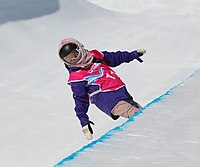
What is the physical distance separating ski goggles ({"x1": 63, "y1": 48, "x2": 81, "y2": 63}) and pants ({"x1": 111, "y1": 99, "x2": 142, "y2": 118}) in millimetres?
394

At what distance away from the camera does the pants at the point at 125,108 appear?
3.35 meters

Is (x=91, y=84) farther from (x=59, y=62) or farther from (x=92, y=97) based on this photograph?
(x=59, y=62)

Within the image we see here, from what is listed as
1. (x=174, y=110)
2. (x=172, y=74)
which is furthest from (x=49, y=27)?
(x=174, y=110)

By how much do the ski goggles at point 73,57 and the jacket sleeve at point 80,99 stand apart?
150mm

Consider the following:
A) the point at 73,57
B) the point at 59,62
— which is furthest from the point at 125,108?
the point at 59,62

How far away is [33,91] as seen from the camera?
218 inches

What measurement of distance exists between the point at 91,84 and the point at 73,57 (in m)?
0.22

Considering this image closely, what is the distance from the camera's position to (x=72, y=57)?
3367 mm

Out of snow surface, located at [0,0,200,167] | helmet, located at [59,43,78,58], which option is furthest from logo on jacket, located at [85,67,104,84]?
snow surface, located at [0,0,200,167]

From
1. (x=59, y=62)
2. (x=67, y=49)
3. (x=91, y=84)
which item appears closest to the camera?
(x=67, y=49)

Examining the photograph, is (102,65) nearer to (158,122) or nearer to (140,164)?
(158,122)

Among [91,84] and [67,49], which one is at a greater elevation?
[67,49]

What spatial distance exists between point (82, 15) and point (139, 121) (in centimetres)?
662

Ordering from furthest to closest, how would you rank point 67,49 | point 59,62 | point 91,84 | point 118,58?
point 59,62 → point 118,58 → point 91,84 → point 67,49
